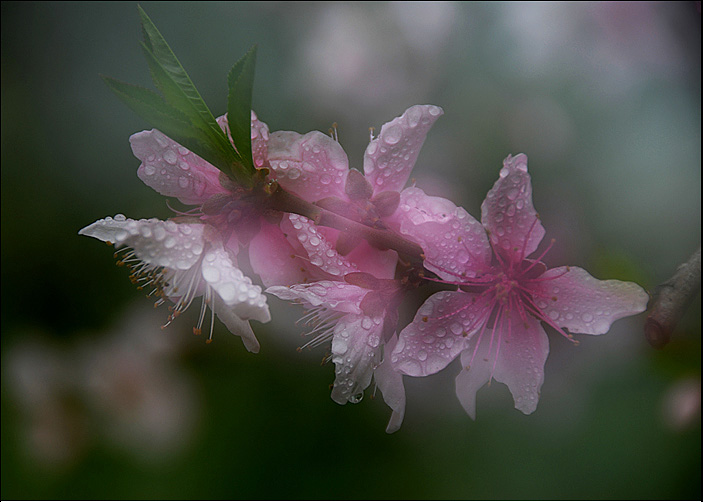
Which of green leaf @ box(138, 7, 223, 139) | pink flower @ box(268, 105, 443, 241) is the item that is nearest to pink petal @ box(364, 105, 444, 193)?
pink flower @ box(268, 105, 443, 241)

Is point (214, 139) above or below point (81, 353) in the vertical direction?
above

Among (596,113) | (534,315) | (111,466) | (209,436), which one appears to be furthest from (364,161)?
(111,466)

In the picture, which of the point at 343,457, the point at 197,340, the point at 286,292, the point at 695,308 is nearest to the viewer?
the point at 286,292

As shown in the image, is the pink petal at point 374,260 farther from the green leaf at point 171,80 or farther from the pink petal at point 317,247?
the green leaf at point 171,80

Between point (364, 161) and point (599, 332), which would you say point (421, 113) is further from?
point (599, 332)

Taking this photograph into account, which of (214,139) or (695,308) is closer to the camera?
(214,139)

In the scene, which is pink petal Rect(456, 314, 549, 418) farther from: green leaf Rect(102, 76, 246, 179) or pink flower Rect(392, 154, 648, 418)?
green leaf Rect(102, 76, 246, 179)
